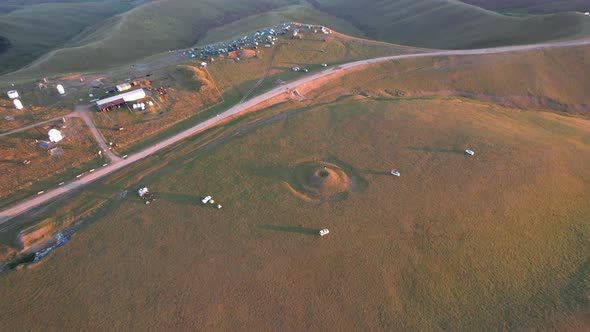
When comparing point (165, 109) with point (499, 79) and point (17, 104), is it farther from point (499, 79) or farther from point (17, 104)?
point (499, 79)

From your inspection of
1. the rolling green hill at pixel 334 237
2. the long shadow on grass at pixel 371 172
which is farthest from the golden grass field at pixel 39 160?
the long shadow on grass at pixel 371 172

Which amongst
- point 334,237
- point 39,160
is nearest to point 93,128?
point 39,160

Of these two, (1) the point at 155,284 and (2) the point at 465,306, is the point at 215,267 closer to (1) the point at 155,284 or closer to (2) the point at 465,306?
(1) the point at 155,284

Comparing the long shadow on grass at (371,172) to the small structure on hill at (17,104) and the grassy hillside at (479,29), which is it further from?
the grassy hillside at (479,29)

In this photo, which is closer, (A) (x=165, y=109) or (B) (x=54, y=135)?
(B) (x=54, y=135)

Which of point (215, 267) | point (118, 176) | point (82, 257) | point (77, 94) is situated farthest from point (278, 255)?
point (77, 94)

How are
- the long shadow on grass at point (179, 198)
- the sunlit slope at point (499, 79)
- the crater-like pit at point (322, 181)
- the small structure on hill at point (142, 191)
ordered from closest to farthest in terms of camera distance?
1. the long shadow on grass at point (179, 198)
2. the crater-like pit at point (322, 181)
3. the small structure on hill at point (142, 191)
4. the sunlit slope at point (499, 79)
